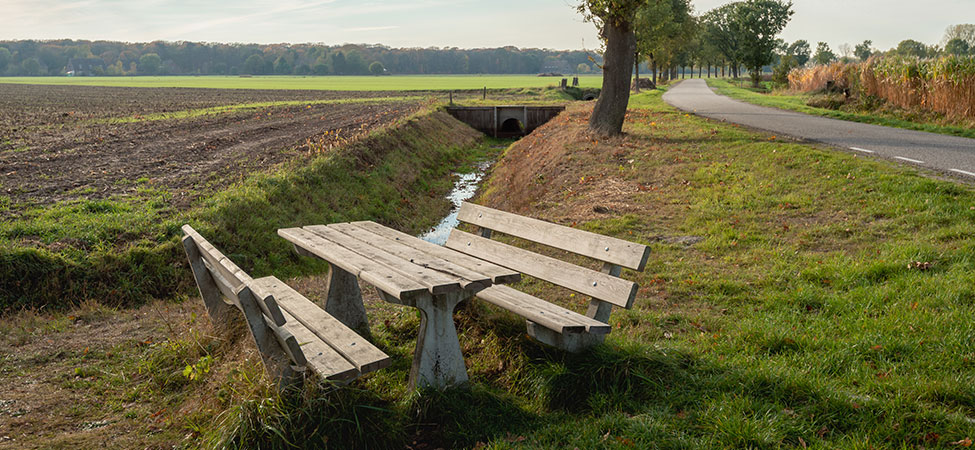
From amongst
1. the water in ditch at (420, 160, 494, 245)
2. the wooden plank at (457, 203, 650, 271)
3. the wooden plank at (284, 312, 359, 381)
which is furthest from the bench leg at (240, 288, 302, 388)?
the water in ditch at (420, 160, 494, 245)

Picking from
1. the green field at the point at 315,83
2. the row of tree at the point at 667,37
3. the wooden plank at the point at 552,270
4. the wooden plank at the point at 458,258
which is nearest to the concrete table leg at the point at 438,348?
the wooden plank at the point at 458,258

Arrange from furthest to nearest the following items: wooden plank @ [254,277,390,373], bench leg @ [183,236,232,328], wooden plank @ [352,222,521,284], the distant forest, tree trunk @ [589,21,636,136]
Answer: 1. the distant forest
2. tree trunk @ [589,21,636,136]
3. bench leg @ [183,236,232,328]
4. wooden plank @ [352,222,521,284]
5. wooden plank @ [254,277,390,373]

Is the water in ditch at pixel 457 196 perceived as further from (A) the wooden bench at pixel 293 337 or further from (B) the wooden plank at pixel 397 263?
(A) the wooden bench at pixel 293 337

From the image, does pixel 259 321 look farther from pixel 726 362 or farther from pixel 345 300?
pixel 726 362

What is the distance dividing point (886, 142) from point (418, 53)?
174711 mm

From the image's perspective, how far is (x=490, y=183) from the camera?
16.7 metres

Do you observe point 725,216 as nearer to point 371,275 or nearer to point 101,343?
point 371,275

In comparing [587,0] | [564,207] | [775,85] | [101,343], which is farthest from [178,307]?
[775,85]

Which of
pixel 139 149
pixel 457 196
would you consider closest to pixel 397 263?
pixel 457 196

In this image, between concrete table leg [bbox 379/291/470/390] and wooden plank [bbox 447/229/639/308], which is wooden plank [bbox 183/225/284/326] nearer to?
concrete table leg [bbox 379/291/470/390]

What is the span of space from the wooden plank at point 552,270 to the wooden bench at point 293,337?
1.41 meters

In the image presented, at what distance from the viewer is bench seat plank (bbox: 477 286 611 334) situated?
3723 mm

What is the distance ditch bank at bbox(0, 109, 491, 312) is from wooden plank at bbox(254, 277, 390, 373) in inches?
164

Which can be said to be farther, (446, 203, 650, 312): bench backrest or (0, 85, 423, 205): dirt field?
(0, 85, 423, 205): dirt field
